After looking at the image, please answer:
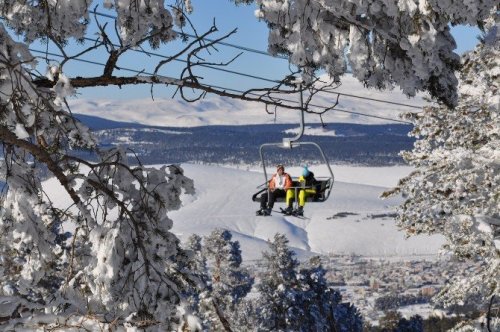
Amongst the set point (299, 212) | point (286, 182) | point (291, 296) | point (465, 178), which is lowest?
point (299, 212)

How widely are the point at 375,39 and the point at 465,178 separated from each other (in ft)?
20.9

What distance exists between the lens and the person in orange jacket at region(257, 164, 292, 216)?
13.9 metres

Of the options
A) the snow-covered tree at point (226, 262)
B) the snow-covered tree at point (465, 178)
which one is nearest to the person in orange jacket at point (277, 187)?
the snow-covered tree at point (465, 178)

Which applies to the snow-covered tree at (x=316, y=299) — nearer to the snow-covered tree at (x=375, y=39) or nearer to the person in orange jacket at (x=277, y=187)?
the person in orange jacket at (x=277, y=187)

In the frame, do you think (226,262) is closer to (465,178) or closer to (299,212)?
(299,212)

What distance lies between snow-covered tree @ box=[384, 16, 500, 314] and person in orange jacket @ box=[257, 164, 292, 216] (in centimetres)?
195

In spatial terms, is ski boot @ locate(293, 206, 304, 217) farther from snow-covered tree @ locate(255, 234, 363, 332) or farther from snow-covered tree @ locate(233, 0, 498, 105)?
snow-covered tree @ locate(255, 234, 363, 332)

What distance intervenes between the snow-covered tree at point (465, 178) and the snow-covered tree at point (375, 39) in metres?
5.15

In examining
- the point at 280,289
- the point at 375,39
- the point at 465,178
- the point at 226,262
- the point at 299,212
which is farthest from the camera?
the point at 226,262

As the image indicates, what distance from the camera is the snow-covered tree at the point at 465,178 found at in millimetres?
10875

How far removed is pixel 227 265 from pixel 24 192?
4488 centimetres

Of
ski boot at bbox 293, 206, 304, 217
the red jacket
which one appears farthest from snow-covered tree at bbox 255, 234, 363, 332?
ski boot at bbox 293, 206, 304, 217

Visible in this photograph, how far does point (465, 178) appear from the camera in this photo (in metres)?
11.7

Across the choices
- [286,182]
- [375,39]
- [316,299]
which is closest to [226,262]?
[316,299]
